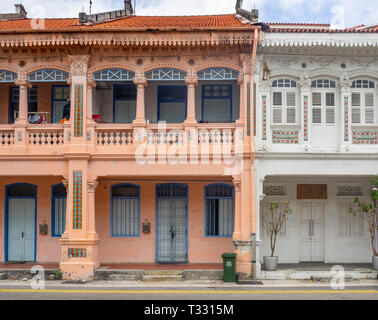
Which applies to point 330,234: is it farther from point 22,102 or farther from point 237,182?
point 22,102

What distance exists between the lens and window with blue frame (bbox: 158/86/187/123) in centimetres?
1659

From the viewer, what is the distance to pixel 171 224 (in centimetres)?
1634

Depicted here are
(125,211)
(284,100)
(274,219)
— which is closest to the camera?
(284,100)

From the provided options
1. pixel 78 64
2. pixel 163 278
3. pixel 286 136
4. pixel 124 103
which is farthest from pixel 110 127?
pixel 286 136

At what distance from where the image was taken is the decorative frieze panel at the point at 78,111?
1478cm

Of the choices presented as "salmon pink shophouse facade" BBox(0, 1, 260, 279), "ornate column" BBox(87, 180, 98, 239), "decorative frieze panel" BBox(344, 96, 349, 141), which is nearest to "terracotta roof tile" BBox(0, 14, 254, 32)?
"salmon pink shophouse facade" BBox(0, 1, 260, 279)

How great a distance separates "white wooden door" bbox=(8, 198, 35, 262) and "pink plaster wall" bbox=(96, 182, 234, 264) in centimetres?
237

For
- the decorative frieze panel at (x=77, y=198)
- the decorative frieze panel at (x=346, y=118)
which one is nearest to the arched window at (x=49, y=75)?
the decorative frieze panel at (x=77, y=198)

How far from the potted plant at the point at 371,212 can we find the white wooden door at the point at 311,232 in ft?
3.83

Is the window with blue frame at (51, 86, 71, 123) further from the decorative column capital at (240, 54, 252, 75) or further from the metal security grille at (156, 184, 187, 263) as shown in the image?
the decorative column capital at (240, 54, 252, 75)

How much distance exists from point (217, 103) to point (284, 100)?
246 centimetres

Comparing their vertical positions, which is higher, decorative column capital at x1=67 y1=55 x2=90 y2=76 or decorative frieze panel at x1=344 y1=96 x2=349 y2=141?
decorative column capital at x1=67 y1=55 x2=90 y2=76

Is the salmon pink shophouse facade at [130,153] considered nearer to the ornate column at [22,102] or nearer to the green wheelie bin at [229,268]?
the ornate column at [22,102]

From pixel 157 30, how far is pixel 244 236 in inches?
266
